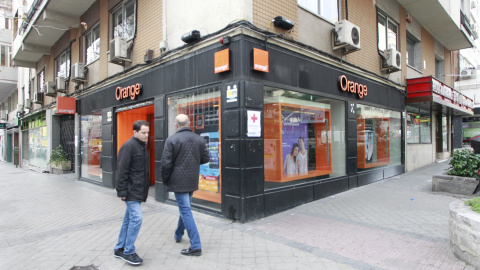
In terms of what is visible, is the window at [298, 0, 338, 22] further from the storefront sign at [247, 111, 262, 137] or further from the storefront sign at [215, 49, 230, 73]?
the storefront sign at [247, 111, 262, 137]

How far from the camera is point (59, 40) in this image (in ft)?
46.5

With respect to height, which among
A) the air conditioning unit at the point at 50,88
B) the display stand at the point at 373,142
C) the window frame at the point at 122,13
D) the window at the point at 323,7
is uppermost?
the window frame at the point at 122,13

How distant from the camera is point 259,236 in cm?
455

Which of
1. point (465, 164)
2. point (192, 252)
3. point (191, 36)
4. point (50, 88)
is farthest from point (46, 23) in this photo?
point (465, 164)

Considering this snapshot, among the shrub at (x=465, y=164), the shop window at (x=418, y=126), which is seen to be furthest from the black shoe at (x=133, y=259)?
the shop window at (x=418, y=126)

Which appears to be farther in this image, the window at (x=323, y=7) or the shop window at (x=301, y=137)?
the window at (x=323, y=7)

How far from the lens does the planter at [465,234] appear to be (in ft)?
11.0

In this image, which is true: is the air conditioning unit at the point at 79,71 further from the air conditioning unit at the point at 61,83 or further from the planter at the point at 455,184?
the planter at the point at 455,184

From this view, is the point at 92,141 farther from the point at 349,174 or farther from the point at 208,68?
the point at 349,174

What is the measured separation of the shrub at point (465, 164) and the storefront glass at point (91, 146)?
11.1 metres

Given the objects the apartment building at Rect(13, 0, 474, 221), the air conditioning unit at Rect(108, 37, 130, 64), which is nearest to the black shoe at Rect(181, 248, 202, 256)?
the apartment building at Rect(13, 0, 474, 221)

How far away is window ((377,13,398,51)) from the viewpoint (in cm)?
1039

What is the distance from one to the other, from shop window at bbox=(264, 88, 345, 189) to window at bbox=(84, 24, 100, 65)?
7806mm

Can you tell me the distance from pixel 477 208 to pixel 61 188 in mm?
11055
